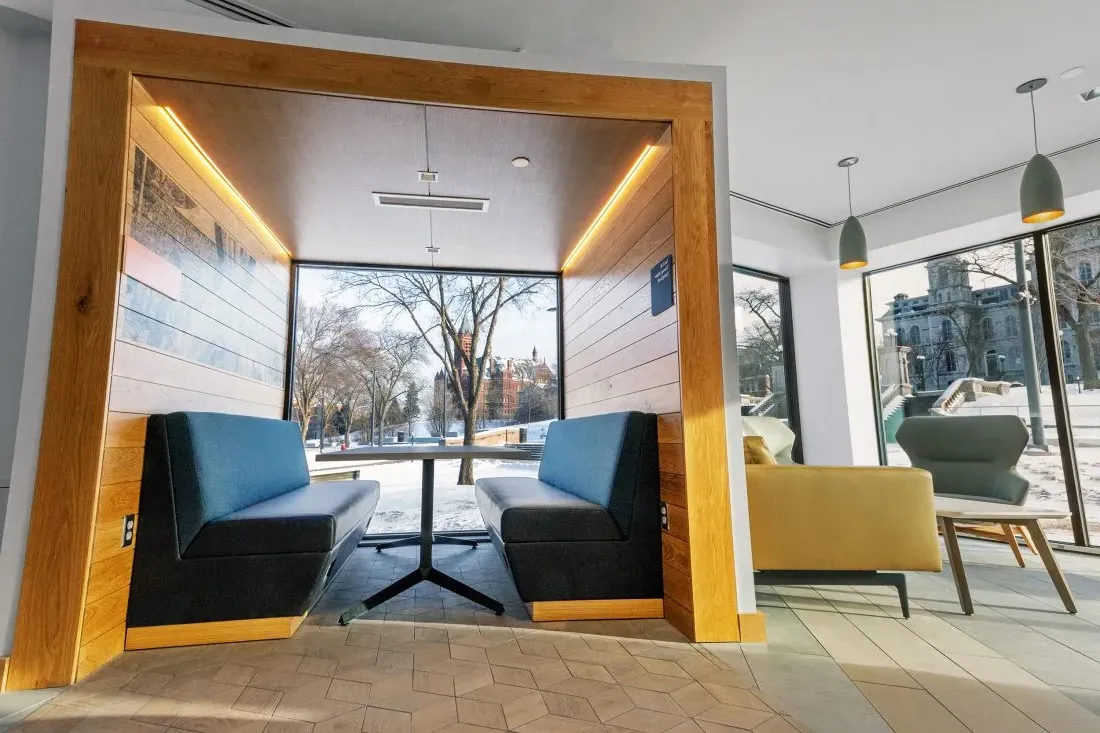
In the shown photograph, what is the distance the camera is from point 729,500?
2.46m

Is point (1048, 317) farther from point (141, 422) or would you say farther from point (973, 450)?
point (141, 422)

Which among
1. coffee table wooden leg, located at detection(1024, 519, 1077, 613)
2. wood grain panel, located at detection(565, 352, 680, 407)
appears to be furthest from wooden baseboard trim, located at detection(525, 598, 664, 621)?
coffee table wooden leg, located at detection(1024, 519, 1077, 613)

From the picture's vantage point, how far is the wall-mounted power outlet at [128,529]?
7.29 feet

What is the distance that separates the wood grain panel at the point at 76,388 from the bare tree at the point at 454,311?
2.78m

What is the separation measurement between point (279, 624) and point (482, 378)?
9.66ft

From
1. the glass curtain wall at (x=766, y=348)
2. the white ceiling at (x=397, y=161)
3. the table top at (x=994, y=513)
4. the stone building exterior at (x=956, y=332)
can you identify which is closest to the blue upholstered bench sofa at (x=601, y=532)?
the table top at (x=994, y=513)

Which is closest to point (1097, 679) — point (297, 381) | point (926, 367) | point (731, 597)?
point (731, 597)

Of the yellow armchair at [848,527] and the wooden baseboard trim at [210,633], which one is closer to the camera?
the wooden baseboard trim at [210,633]

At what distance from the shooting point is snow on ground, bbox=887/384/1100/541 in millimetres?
4273

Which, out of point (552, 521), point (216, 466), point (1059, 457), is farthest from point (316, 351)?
point (1059, 457)

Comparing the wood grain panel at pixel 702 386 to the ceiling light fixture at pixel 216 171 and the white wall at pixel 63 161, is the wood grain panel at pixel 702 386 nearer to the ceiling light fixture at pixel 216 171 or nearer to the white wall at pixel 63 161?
the white wall at pixel 63 161

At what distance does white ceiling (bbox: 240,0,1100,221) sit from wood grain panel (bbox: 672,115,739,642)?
0.77 m

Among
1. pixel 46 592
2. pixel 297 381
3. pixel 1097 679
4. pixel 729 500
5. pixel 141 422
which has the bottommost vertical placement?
pixel 1097 679

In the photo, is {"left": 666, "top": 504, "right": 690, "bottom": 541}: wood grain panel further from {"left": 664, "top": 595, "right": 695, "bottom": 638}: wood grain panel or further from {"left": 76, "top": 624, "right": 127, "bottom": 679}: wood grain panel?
{"left": 76, "top": 624, "right": 127, "bottom": 679}: wood grain panel
